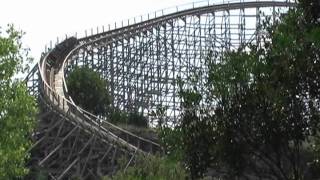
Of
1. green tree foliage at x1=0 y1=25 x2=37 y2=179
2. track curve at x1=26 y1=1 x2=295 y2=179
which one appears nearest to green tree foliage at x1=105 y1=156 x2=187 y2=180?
green tree foliage at x1=0 y1=25 x2=37 y2=179

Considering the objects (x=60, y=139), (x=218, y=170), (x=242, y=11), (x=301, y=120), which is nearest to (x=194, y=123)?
(x=218, y=170)

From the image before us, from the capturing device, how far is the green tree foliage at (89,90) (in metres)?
45.0

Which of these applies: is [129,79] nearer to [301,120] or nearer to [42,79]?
[42,79]

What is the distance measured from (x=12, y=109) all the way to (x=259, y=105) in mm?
8376

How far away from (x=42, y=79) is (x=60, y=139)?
208 inches

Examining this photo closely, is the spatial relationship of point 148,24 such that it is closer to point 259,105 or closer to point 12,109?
point 12,109

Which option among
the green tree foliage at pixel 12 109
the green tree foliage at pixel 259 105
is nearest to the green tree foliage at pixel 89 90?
the green tree foliage at pixel 12 109

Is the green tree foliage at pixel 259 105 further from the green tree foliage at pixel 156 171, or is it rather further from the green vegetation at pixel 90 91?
the green vegetation at pixel 90 91

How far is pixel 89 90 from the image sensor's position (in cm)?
4600

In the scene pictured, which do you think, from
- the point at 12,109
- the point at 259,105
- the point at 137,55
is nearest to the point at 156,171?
the point at 12,109

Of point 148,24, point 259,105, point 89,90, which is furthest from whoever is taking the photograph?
point 148,24

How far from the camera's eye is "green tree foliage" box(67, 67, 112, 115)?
4500 cm

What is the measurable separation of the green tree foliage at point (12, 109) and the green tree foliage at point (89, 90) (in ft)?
94.5

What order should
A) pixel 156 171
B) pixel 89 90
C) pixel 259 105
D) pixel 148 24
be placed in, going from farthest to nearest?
pixel 148 24 → pixel 89 90 → pixel 156 171 → pixel 259 105
